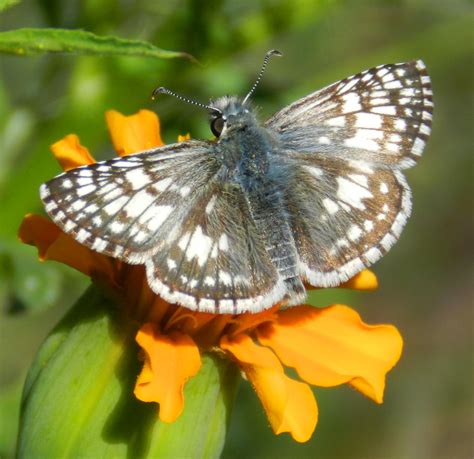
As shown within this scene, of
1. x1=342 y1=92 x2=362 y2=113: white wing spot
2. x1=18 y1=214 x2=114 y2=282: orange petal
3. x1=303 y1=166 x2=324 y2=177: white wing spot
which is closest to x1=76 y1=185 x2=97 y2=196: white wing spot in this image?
x1=18 y1=214 x2=114 y2=282: orange petal

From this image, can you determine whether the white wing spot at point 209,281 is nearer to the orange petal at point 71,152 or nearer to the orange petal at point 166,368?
the orange petal at point 166,368

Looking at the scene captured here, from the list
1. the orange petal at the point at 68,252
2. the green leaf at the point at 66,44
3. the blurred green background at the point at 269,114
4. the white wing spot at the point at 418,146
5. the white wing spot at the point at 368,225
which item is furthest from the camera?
the blurred green background at the point at 269,114

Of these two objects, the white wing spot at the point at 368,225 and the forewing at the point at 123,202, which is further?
the white wing spot at the point at 368,225

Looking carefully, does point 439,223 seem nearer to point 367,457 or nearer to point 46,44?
point 367,457

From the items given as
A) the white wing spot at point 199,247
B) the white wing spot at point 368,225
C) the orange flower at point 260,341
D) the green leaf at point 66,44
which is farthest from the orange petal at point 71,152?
the white wing spot at point 368,225

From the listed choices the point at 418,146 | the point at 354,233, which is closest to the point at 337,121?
the point at 418,146

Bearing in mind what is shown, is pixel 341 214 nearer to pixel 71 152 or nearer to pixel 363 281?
pixel 363 281
